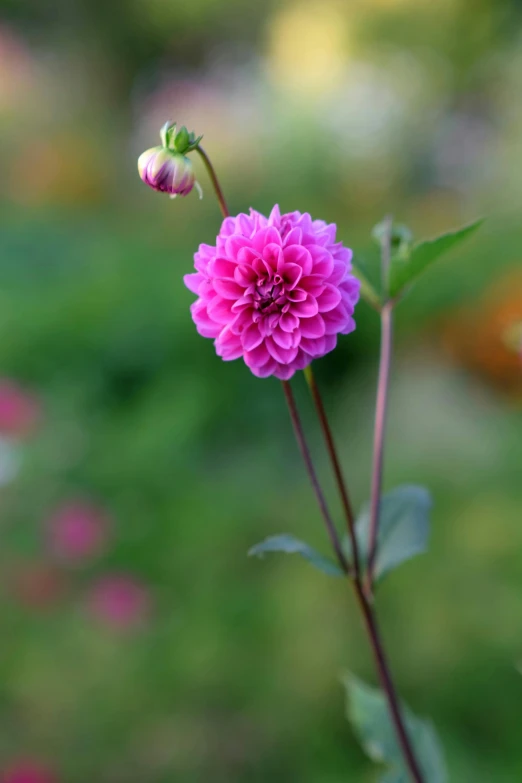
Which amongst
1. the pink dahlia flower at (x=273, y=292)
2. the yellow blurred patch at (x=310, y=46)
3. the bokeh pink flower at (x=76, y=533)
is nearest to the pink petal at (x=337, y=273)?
the pink dahlia flower at (x=273, y=292)

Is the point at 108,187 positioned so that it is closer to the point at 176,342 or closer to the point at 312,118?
the point at 312,118

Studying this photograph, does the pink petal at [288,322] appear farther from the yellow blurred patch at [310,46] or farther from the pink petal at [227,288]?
the yellow blurred patch at [310,46]

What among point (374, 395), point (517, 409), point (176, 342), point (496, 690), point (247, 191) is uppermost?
point (247, 191)

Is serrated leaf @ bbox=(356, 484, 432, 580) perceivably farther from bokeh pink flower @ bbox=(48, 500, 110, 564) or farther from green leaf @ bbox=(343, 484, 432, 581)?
bokeh pink flower @ bbox=(48, 500, 110, 564)

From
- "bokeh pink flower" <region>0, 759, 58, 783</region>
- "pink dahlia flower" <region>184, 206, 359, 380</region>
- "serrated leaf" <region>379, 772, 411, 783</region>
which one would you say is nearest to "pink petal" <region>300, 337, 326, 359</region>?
"pink dahlia flower" <region>184, 206, 359, 380</region>

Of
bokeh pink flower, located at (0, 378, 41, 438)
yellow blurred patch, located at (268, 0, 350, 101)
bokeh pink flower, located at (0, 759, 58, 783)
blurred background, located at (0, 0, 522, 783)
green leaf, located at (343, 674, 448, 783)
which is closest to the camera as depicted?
green leaf, located at (343, 674, 448, 783)

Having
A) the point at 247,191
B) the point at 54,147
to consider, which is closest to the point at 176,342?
the point at 247,191

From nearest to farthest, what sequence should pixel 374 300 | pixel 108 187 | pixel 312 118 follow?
pixel 374 300 → pixel 312 118 → pixel 108 187
